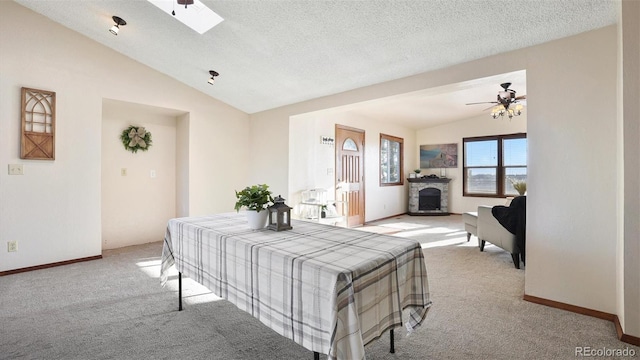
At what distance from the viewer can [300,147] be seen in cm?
509

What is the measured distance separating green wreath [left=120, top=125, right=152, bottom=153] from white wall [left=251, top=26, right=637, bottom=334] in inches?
193

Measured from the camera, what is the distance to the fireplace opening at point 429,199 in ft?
26.0

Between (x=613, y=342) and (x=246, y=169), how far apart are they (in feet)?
16.9

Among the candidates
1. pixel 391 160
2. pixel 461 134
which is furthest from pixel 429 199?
pixel 461 134

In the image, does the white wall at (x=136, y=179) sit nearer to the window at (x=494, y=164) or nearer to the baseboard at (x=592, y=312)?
the baseboard at (x=592, y=312)

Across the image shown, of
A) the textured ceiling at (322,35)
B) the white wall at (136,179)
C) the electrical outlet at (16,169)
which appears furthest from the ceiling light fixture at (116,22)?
the electrical outlet at (16,169)

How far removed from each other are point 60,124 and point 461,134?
26.5 feet

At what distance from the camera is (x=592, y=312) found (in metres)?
2.37

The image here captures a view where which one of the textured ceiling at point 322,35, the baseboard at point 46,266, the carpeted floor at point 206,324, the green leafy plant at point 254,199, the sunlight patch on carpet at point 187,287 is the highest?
the textured ceiling at point 322,35

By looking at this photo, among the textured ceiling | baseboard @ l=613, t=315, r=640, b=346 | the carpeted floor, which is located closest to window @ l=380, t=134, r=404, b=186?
the textured ceiling

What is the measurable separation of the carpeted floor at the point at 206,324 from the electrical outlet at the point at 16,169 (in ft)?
3.84

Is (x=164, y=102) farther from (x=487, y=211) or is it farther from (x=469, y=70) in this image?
(x=487, y=211)

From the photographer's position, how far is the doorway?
5914 millimetres

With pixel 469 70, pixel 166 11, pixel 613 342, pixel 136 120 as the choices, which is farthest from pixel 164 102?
pixel 613 342
